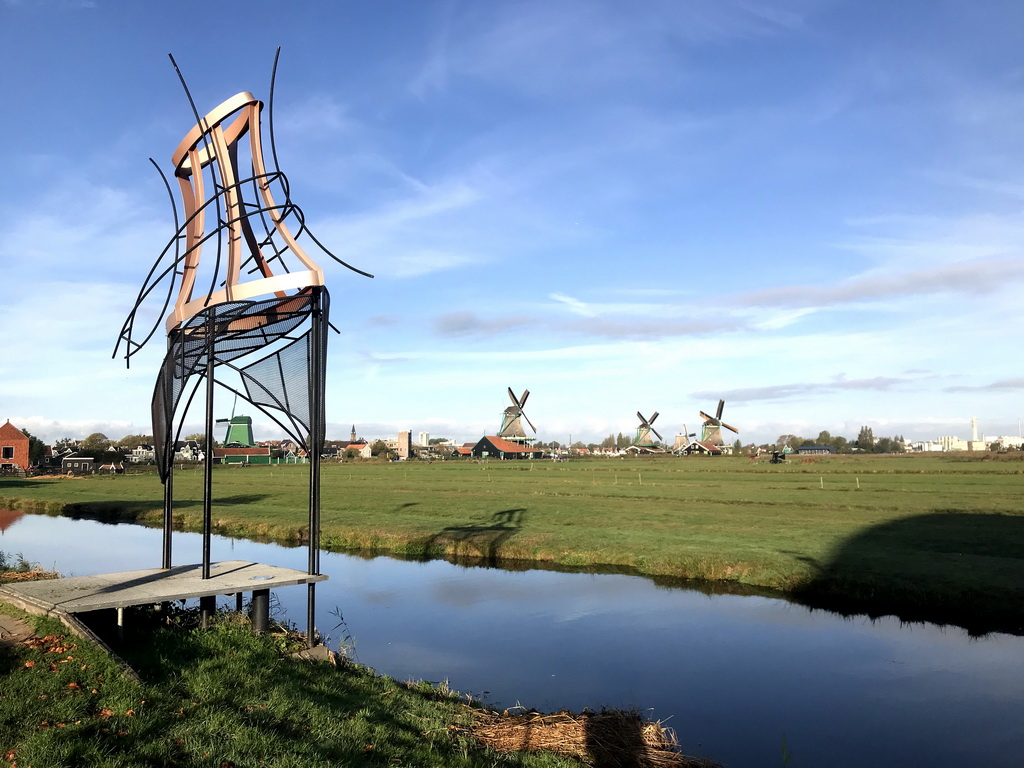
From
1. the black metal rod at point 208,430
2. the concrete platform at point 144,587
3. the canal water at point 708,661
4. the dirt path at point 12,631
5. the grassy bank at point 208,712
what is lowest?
the canal water at point 708,661

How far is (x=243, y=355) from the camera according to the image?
1359 cm

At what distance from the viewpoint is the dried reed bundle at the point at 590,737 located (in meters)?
9.55

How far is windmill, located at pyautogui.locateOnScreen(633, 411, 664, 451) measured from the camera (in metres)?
188

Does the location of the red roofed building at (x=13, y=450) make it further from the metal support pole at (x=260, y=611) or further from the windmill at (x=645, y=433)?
the windmill at (x=645, y=433)

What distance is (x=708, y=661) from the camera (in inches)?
588

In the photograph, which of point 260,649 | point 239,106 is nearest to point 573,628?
point 260,649

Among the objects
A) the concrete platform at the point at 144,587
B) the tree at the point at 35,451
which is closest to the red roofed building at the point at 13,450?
the tree at the point at 35,451

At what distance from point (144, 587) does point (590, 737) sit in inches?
279

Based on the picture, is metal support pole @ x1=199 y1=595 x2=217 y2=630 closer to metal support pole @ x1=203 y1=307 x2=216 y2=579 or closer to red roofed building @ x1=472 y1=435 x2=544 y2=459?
metal support pole @ x1=203 y1=307 x2=216 y2=579

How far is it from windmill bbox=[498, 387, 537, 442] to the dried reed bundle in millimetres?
154007

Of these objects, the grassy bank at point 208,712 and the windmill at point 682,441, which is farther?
the windmill at point 682,441

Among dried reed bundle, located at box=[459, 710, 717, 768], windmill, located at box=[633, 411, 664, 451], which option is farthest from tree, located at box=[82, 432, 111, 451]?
dried reed bundle, located at box=[459, 710, 717, 768]

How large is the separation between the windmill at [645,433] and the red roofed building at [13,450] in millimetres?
133781

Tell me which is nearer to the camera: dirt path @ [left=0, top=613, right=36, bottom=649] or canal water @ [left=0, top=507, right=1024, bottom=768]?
dirt path @ [left=0, top=613, right=36, bottom=649]
